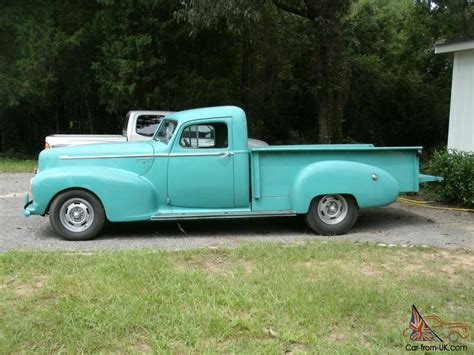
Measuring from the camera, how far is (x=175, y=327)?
4.19 meters

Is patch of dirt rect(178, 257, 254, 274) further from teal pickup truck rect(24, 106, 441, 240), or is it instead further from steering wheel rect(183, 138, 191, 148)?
steering wheel rect(183, 138, 191, 148)

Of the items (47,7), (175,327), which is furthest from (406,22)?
(175,327)

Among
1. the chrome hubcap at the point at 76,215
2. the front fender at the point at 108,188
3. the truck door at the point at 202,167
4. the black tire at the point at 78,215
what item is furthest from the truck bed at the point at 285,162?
the chrome hubcap at the point at 76,215

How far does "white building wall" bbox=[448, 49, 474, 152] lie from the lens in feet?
34.3

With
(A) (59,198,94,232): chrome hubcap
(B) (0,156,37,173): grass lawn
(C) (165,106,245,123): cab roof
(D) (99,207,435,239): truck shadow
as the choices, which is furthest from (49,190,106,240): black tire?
(B) (0,156,37,173): grass lawn

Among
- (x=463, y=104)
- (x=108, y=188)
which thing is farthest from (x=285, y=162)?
(x=463, y=104)

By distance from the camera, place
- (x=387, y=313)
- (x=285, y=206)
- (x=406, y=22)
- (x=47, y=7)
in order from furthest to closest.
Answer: (x=406, y=22) → (x=47, y=7) → (x=285, y=206) → (x=387, y=313)

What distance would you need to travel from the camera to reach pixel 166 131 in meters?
7.83

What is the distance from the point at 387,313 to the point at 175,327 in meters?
1.84

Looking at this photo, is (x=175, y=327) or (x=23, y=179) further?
(x=23, y=179)

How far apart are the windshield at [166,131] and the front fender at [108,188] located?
0.78m

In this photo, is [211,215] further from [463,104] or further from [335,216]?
[463,104]

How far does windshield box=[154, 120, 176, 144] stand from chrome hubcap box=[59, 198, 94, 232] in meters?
1.44

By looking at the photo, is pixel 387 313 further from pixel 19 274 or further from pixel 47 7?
pixel 47 7
